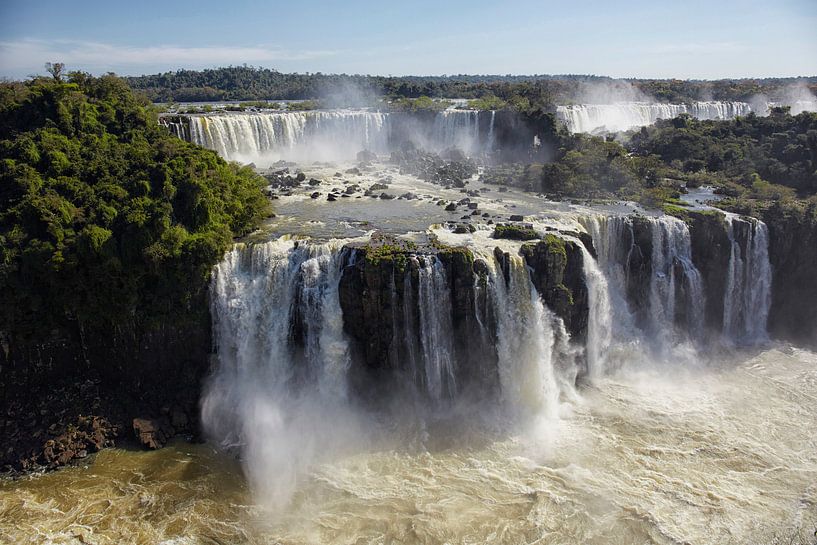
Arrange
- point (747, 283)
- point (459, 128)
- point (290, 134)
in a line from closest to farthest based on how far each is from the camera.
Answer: point (747, 283), point (290, 134), point (459, 128)

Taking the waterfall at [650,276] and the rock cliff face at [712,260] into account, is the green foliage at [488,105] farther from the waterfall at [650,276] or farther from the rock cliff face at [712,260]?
the waterfall at [650,276]

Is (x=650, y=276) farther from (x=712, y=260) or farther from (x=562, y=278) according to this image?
(x=562, y=278)

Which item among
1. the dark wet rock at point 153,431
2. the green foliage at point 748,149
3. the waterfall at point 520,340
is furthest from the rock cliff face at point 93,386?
the green foliage at point 748,149

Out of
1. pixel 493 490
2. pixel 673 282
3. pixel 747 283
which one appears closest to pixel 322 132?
pixel 673 282

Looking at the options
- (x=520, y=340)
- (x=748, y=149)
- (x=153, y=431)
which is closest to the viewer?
(x=153, y=431)

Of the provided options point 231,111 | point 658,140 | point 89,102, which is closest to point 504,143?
point 658,140

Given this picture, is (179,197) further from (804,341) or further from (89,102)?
(804,341)

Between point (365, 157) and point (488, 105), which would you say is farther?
point (488, 105)
